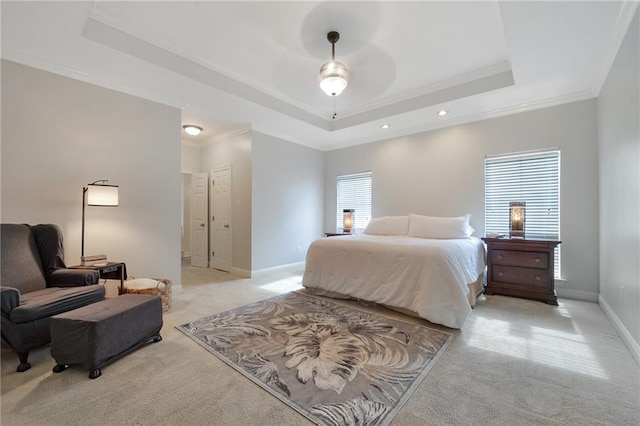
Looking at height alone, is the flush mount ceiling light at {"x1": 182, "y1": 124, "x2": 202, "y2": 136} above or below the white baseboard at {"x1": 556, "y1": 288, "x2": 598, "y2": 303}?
above

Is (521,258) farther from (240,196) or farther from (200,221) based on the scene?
(200,221)

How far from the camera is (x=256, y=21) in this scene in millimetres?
2561

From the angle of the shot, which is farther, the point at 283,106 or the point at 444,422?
the point at 283,106

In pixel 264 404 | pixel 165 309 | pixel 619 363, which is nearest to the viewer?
pixel 264 404

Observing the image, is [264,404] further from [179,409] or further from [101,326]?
[101,326]

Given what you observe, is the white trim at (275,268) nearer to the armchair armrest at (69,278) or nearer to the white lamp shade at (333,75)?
the armchair armrest at (69,278)

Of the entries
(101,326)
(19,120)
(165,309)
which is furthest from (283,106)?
(101,326)

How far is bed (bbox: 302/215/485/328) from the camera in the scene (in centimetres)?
257

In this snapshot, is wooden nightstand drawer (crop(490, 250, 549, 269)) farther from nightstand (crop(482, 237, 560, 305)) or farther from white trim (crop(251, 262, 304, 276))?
white trim (crop(251, 262, 304, 276))

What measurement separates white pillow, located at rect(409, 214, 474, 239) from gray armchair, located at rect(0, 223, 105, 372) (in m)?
3.92

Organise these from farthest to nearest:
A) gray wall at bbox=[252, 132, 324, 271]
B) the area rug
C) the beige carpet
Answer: gray wall at bbox=[252, 132, 324, 271] → the area rug → the beige carpet

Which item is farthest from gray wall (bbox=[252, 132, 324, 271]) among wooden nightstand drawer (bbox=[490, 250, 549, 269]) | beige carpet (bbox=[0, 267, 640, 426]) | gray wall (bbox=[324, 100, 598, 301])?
wooden nightstand drawer (bbox=[490, 250, 549, 269])

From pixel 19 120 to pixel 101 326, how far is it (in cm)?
240

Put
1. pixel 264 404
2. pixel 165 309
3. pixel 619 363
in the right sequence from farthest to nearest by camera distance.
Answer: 1. pixel 165 309
2. pixel 619 363
3. pixel 264 404
